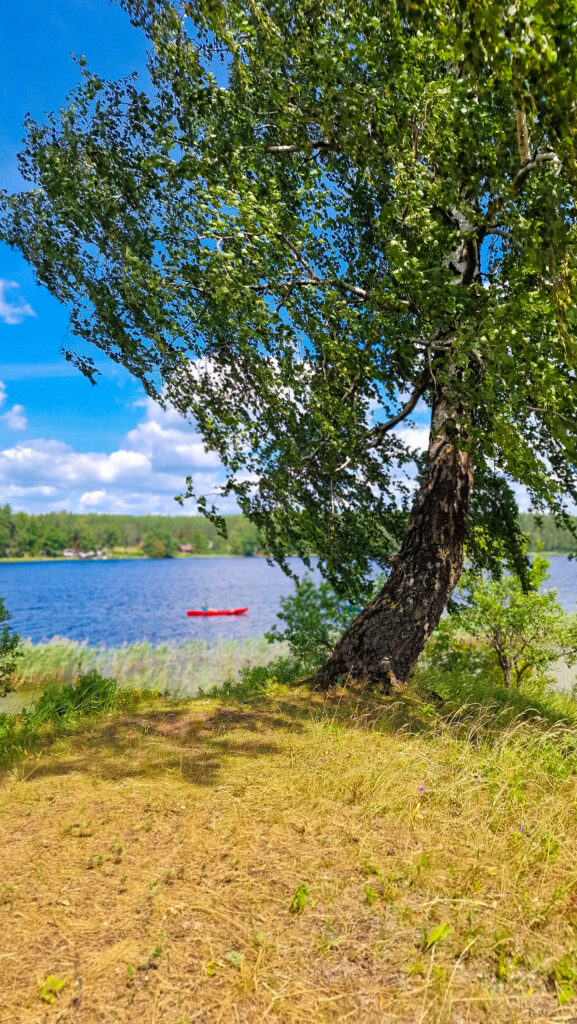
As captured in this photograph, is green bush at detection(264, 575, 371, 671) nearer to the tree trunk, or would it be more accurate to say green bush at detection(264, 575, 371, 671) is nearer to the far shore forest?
the tree trunk

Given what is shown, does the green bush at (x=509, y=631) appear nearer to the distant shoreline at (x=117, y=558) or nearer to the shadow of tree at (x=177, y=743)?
the shadow of tree at (x=177, y=743)

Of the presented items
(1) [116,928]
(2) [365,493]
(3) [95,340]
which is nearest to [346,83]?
(3) [95,340]

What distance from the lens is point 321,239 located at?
26.5 ft

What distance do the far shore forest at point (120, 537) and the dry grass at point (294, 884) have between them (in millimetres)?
113133

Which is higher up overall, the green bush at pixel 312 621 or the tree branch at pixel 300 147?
the tree branch at pixel 300 147

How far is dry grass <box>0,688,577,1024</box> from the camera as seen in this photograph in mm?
2824

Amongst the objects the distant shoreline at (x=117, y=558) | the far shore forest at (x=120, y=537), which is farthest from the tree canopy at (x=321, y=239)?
the distant shoreline at (x=117, y=558)

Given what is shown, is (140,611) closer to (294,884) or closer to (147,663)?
(147,663)

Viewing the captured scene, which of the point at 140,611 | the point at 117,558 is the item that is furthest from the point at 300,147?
the point at 117,558

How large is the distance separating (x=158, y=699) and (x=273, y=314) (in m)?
5.95

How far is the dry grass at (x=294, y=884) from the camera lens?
282 cm

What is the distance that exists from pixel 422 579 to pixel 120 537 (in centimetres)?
15375

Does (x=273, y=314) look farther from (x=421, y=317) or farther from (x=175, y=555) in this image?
(x=175, y=555)

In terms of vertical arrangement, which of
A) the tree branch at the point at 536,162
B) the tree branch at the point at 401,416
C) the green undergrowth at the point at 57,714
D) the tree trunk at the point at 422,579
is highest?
the tree branch at the point at 536,162
